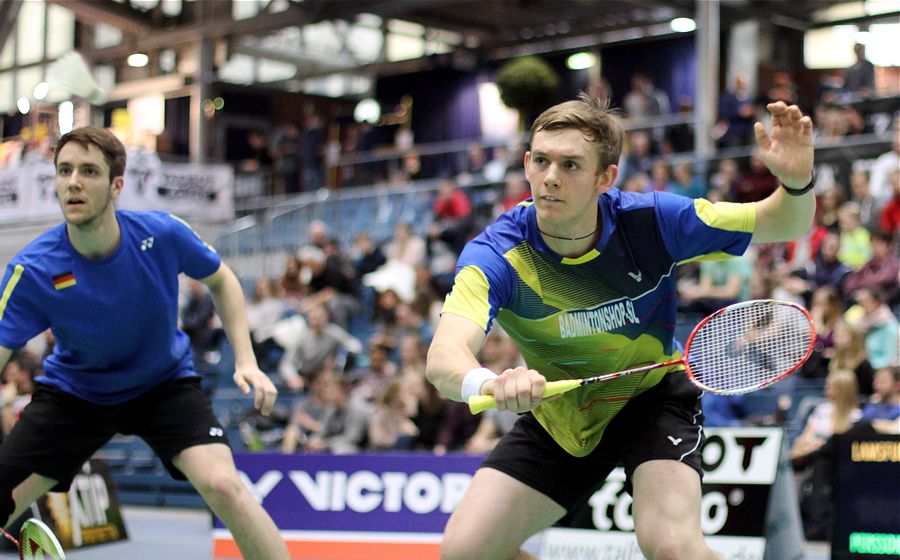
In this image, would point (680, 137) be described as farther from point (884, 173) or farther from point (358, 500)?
point (358, 500)

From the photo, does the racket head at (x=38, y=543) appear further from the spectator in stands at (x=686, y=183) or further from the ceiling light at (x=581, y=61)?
the ceiling light at (x=581, y=61)

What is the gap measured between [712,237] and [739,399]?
19.6 feet

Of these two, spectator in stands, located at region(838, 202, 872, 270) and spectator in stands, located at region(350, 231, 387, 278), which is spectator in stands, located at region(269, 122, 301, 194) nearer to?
spectator in stands, located at region(350, 231, 387, 278)

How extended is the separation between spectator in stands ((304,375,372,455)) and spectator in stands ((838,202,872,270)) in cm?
451

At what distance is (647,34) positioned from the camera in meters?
23.0

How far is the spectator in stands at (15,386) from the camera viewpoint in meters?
11.6

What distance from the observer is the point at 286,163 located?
20938 mm

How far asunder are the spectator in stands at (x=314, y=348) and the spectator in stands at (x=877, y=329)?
5.45 m

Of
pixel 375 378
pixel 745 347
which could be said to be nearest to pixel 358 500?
pixel 375 378

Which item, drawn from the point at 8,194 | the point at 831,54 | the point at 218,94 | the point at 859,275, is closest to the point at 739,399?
the point at 859,275

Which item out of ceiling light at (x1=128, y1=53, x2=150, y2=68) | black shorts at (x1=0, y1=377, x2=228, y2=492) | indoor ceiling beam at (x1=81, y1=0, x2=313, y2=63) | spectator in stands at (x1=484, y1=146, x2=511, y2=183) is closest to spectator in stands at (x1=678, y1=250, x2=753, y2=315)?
spectator in stands at (x1=484, y1=146, x2=511, y2=183)

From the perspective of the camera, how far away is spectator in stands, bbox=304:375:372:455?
10.7 metres

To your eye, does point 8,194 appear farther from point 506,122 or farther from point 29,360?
point 506,122

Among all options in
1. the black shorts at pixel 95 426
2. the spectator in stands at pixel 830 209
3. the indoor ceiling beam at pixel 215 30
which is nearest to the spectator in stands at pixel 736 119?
the spectator in stands at pixel 830 209
